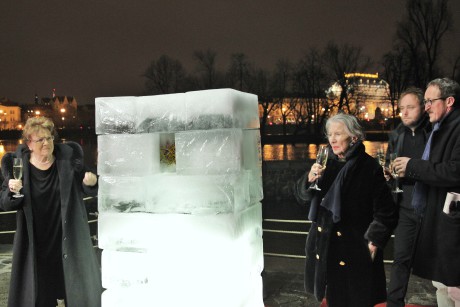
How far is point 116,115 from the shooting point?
3.32 metres

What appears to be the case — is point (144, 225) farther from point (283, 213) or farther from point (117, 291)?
point (283, 213)

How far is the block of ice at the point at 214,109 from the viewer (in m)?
3.05

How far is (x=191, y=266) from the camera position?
3107 millimetres

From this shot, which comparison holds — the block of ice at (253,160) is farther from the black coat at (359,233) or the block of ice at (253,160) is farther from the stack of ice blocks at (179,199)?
the black coat at (359,233)

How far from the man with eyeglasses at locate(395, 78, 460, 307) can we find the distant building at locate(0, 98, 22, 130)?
12427 cm

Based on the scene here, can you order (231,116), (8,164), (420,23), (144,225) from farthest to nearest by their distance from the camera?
(420,23) → (8,164) → (144,225) → (231,116)

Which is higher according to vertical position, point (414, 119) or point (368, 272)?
point (414, 119)

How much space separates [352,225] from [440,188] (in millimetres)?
775

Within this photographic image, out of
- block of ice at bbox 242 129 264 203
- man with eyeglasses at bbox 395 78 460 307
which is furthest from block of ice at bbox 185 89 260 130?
man with eyeglasses at bbox 395 78 460 307

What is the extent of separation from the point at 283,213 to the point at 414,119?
16.7 m

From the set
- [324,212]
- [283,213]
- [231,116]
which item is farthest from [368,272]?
[283,213]

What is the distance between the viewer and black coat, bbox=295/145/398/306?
3131 mm

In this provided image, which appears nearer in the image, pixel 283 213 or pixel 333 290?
pixel 333 290

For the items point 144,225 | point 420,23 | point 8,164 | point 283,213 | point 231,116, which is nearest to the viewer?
point 231,116
